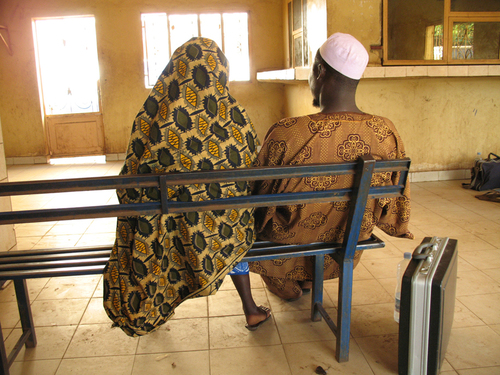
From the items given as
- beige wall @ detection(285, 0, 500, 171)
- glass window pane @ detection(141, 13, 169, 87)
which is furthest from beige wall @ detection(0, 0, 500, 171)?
glass window pane @ detection(141, 13, 169, 87)

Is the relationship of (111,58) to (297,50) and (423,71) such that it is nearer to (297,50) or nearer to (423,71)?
(297,50)

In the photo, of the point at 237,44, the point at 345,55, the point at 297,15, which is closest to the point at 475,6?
the point at 297,15

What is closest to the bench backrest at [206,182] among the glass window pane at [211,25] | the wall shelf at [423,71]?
the wall shelf at [423,71]

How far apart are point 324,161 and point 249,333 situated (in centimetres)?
94

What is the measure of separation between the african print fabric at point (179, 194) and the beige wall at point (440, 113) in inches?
152

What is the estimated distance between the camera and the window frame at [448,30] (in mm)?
4925

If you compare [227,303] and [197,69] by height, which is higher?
[197,69]

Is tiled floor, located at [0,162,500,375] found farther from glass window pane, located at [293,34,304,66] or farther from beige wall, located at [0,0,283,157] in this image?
beige wall, located at [0,0,283,157]

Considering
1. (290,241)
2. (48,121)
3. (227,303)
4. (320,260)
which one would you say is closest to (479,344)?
(320,260)

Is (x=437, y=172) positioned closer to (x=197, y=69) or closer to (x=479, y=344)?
(x=479, y=344)

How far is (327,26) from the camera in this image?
493cm

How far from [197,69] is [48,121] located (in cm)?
743

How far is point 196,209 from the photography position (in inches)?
58.6

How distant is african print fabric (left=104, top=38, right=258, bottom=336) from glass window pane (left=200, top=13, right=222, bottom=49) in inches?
263
